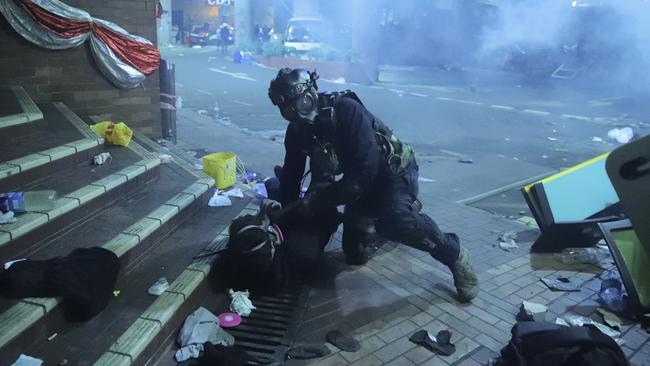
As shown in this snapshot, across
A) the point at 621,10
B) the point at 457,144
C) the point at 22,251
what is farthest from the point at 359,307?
the point at 621,10

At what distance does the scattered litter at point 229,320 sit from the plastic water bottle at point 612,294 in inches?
113

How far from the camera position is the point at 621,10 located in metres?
15.4

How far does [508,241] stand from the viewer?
188 inches

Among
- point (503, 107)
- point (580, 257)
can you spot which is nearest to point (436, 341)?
point (580, 257)

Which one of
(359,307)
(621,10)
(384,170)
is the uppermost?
(621,10)

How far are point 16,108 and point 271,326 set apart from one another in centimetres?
352

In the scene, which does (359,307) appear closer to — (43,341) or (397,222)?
(397,222)

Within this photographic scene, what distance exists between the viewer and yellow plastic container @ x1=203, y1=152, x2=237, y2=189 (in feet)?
16.6

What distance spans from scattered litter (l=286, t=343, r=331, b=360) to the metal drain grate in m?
0.05

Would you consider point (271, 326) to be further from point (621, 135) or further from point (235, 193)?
point (621, 135)

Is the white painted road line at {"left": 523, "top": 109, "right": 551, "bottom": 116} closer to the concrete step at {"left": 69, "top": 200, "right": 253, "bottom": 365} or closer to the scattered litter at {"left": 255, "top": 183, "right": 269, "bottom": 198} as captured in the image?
the scattered litter at {"left": 255, "top": 183, "right": 269, "bottom": 198}

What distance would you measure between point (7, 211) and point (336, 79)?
15.4 meters

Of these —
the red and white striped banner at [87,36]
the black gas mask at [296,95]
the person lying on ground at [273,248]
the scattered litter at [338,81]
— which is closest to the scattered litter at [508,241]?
the person lying on ground at [273,248]

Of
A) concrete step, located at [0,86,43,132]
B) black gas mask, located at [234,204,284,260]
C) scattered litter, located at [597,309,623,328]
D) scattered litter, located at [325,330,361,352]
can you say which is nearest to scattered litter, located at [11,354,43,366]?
black gas mask, located at [234,204,284,260]
